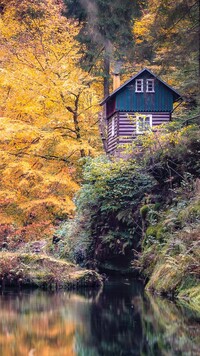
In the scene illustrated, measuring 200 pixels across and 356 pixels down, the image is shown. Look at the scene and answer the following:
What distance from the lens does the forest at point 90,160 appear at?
475 inches

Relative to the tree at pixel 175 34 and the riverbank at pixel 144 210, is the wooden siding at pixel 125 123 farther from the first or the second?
the tree at pixel 175 34

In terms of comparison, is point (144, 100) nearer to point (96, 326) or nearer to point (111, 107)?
point (111, 107)

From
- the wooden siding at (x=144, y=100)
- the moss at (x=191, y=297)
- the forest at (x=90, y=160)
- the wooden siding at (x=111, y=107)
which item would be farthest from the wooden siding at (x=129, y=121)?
the moss at (x=191, y=297)

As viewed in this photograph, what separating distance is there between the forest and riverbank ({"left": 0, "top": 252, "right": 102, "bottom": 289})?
3 cm


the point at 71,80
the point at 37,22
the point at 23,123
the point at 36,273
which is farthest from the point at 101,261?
the point at 37,22

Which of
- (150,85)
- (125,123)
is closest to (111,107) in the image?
(125,123)

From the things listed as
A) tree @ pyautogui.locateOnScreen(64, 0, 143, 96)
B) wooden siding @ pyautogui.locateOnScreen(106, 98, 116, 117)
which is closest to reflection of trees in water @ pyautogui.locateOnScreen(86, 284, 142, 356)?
tree @ pyautogui.locateOnScreen(64, 0, 143, 96)

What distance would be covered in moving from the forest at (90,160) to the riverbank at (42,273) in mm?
27

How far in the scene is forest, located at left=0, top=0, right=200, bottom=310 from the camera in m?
→ 12.1

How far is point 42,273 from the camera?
15.8 m

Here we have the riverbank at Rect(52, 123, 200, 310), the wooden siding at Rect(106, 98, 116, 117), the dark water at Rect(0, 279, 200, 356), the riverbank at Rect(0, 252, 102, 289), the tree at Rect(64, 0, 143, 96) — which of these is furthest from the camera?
the wooden siding at Rect(106, 98, 116, 117)

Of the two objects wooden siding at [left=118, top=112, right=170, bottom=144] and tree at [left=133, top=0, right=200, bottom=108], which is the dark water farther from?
wooden siding at [left=118, top=112, right=170, bottom=144]

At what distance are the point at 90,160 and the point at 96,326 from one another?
1221 centimetres

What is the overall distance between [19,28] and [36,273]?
59.4ft
